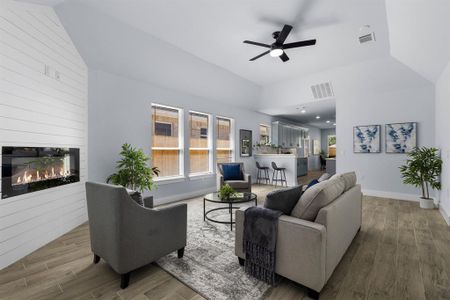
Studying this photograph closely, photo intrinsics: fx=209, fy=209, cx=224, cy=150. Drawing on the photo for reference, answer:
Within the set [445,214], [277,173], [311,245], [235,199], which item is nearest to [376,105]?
[445,214]

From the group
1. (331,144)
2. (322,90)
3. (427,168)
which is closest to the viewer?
(427,168)

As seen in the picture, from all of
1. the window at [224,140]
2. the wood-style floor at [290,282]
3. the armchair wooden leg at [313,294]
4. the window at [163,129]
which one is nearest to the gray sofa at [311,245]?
the armchair wooden leg at [313,294]

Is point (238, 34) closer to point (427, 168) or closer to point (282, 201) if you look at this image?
point (282, 201)

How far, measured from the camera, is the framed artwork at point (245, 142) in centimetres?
713

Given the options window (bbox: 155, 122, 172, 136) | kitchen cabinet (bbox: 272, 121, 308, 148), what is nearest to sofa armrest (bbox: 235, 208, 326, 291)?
window (bbox: 155, 122, 172, 136)

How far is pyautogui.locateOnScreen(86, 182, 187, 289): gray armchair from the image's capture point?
6.02ft

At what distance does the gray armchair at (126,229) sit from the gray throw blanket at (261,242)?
79 cm

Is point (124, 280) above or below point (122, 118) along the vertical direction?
below

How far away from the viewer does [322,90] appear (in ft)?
19.1

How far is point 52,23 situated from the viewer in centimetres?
295

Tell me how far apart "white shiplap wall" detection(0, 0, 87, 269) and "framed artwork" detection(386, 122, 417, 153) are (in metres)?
6.88

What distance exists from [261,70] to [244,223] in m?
4.42

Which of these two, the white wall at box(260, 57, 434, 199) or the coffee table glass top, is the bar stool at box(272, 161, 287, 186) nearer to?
the white wall at box(260, 57, 434, 199)

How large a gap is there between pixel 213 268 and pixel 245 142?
5426 mm
